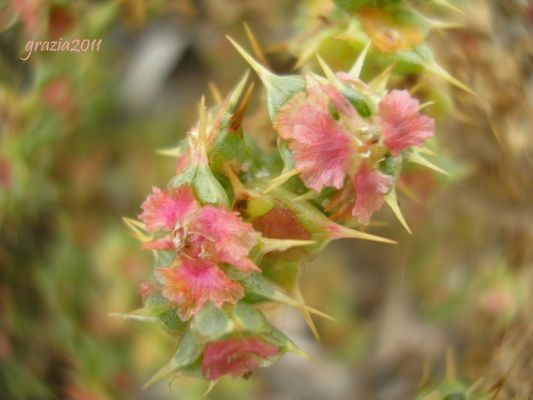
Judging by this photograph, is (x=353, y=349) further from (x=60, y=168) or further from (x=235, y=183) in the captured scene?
(x=235, y=183)

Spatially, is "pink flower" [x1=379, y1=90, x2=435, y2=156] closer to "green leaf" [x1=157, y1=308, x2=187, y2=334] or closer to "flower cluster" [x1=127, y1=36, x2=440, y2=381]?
"flower cluster" [x1=127, y1=36, x2=440, y2=381]

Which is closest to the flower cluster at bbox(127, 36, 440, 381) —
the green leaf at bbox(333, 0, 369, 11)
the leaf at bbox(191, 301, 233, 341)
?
the leaf at bbox(191, 301, 233, 341)

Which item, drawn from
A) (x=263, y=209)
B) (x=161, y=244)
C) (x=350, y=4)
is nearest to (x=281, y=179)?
(x=263, y=209)

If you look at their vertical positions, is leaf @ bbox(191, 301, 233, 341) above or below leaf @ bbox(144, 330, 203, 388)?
above

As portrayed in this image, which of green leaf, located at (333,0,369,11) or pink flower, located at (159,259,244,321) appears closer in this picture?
pink flower, located at (159,259,244,321)

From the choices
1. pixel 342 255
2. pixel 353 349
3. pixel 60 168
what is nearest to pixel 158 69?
pixel 60 168

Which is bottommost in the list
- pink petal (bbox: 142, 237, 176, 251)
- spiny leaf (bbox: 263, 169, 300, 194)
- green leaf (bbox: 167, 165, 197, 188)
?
pink petal (bbox: 142, 237, 176, 251)

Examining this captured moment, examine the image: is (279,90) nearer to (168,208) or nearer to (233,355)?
(168,208)
